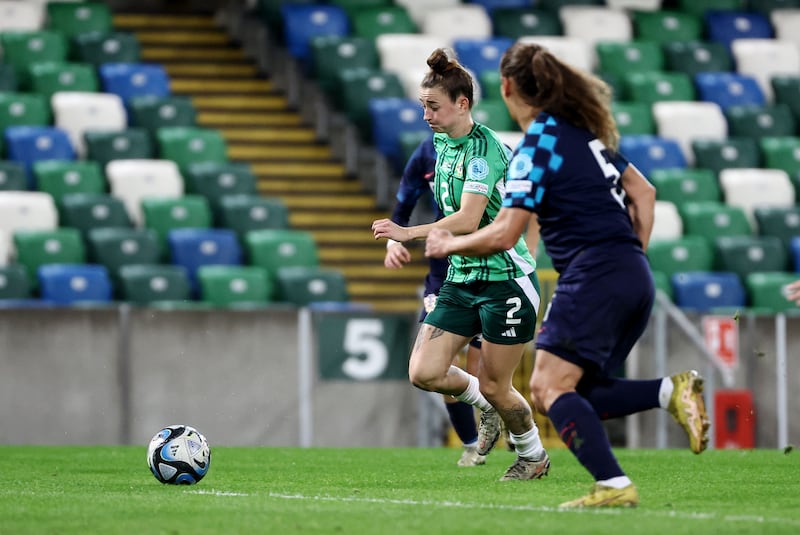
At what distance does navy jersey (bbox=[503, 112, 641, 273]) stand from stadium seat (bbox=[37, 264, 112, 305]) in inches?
335

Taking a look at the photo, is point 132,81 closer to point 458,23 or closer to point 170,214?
point 170,214

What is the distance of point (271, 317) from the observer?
13492 millimetres

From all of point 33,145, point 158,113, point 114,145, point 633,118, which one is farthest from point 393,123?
point 33,145

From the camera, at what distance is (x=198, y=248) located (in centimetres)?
1533

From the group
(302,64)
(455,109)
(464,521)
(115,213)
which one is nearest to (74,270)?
(115,213)

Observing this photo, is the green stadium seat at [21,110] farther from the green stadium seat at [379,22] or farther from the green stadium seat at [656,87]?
the green stadium seat at [656,87]

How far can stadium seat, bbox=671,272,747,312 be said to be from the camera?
16.1m

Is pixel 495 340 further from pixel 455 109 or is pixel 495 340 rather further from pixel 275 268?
pixel 275 268

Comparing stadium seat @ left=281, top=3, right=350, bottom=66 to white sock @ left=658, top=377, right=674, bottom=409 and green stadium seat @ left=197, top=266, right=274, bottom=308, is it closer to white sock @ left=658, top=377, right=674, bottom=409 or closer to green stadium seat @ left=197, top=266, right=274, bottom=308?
green stadium seat @ left=197, top=266, right=274, bottom=308

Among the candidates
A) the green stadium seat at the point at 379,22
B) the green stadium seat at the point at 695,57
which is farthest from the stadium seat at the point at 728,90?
the green stadium seat at the point at 379,22

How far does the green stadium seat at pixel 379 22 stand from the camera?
19.2 meters

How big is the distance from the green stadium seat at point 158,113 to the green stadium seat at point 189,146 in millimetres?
274

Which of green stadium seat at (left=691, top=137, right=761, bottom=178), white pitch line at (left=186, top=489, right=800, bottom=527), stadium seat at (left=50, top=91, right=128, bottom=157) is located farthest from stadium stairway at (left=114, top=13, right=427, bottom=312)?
white pitch line at (left=186, top=489, right=800, bottom=527)

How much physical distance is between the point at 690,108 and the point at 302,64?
14.9 feet
